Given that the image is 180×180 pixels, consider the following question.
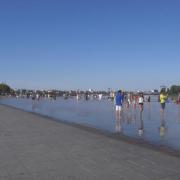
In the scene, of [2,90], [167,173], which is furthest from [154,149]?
[2,90]

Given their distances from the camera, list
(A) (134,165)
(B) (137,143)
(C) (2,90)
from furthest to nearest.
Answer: (C) (2,90) → (B) (137,143) → (A) (134,165)

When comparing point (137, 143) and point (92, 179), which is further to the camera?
point (137, 143)

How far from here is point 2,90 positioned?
161m

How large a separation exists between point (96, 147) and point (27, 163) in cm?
286

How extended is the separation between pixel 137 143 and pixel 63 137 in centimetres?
287

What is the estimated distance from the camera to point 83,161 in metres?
8.64

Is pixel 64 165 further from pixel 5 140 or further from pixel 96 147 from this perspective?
pixel 5 140

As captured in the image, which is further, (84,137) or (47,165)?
(84,137)

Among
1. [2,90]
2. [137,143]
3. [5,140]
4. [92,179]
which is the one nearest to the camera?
[92,179]

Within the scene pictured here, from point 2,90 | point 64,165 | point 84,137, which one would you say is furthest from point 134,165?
point 2,90

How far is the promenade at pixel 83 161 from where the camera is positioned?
23.9ft

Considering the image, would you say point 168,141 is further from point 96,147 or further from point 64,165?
point 64,165

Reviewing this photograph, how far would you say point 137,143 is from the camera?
1178 cm

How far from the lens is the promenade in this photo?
727cm
